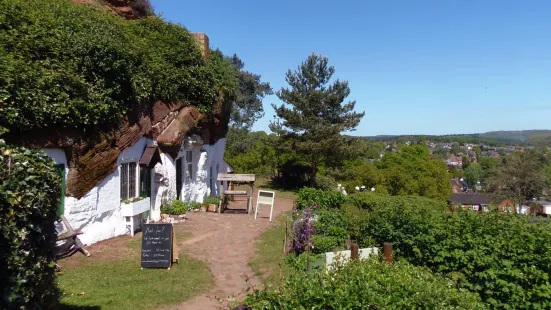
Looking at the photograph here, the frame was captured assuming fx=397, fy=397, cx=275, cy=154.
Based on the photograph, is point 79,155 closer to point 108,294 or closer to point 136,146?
point 136,146

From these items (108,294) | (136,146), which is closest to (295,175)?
(136,146)

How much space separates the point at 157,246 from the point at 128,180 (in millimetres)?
3832

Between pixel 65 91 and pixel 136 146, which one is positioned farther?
pixel 136 146

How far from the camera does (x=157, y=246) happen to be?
8.66 metres

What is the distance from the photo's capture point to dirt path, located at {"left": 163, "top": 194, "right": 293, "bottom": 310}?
7.32 meters

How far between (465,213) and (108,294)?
7163 mm

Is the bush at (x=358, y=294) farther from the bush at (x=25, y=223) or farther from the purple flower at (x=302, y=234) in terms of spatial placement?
the purple flower at (x=302, y=234)

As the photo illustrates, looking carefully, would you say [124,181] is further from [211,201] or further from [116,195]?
[211,201]

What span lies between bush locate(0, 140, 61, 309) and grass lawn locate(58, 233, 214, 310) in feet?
7.85

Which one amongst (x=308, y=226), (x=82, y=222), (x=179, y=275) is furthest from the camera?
(x=82, y=222)

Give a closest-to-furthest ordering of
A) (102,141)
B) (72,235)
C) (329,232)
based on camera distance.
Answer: (72,235) → (329,232) → (102,141)

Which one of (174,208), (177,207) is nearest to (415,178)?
(177,207)

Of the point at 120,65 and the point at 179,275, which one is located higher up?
the point at 120,65

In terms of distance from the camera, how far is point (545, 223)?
7.73 metres
